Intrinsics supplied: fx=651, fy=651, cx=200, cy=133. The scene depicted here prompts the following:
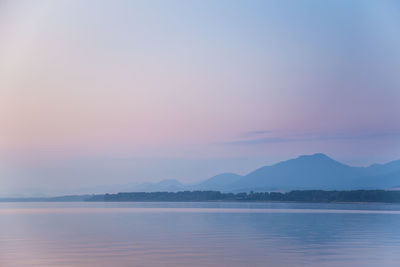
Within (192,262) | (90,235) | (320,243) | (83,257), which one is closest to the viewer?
(192,262)

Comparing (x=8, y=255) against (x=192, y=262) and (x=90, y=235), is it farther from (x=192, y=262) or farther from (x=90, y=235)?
(x=90, y=235)

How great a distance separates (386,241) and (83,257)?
13509 millimetres

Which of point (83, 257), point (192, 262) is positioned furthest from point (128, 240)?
point (192, 262)

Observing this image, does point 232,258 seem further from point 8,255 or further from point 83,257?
point 8,255

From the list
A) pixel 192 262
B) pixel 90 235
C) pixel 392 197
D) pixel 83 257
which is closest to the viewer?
pixel 192 262

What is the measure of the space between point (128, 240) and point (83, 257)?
6757mm

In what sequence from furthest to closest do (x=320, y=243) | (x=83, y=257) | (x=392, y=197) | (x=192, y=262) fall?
1. (x=392, y=197)
2. (x=320, y=243)
3. (x=83, y=257)
4. (x=192, y=262)

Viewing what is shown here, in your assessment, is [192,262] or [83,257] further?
[83,257]

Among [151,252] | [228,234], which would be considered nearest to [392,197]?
[228,234]

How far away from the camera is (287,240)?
2892cm

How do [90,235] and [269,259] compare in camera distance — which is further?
[90,235]

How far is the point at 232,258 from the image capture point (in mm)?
22297

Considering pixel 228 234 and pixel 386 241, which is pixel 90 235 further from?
pixel 386 241

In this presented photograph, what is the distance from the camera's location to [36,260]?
70.1ft
